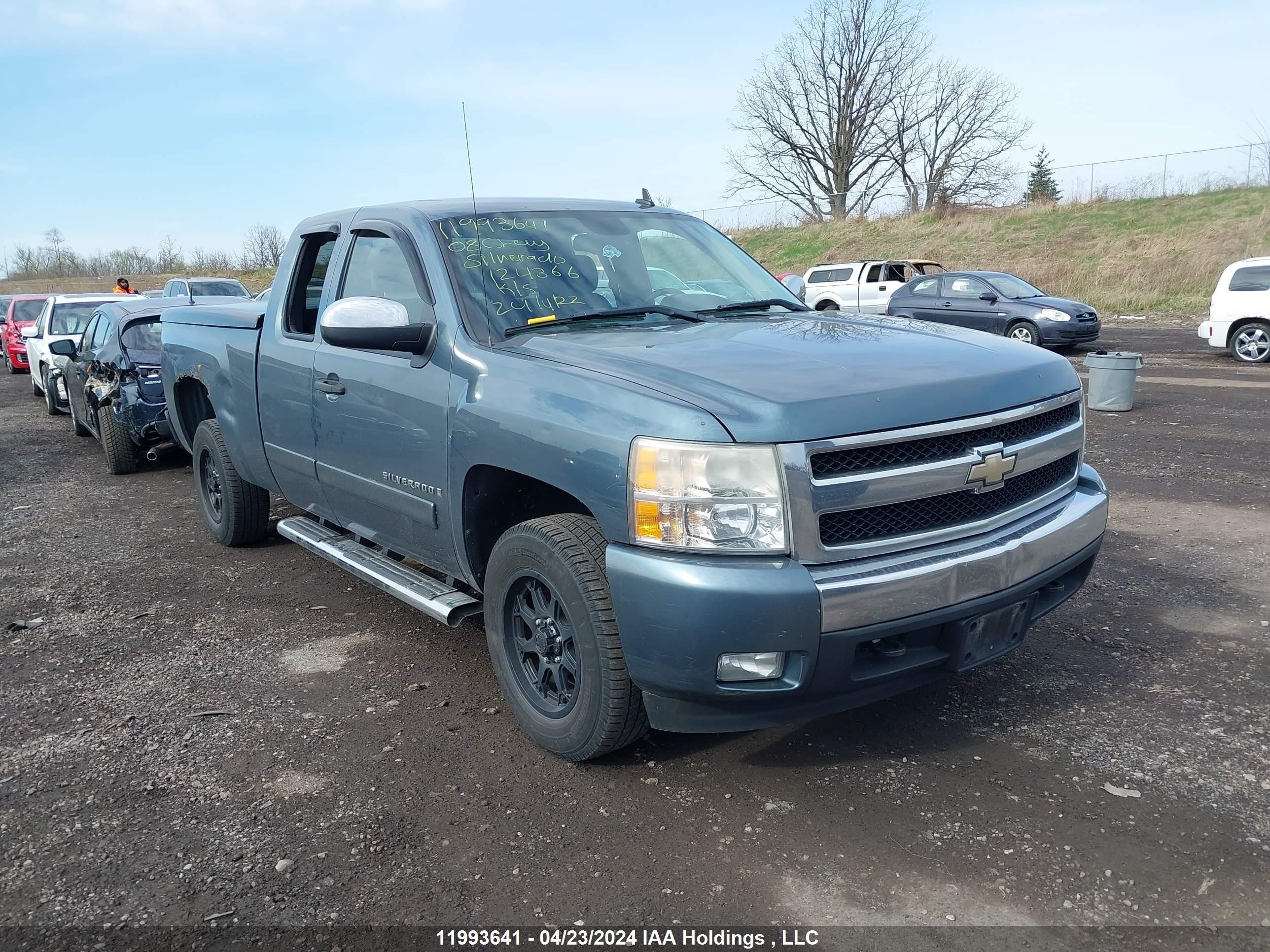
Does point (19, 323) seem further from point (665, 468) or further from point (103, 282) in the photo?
A: point (103, 282)

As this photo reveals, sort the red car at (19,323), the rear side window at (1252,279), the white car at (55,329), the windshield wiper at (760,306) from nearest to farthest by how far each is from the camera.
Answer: the windshield wiper at (760,306)
the white car at (55,329)
the rear side window at (1252,279)
the red car at (19,323)

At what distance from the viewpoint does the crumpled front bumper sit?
8.82 feet

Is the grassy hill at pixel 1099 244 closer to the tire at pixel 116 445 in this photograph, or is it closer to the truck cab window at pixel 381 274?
the tire at pixel 116 445

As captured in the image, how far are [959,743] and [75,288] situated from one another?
65789mm

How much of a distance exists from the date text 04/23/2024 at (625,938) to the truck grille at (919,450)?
1.05m

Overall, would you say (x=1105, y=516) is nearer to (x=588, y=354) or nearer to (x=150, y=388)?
(x=588, y=354)

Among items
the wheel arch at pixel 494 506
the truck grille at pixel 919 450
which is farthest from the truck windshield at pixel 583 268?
the truck grille at pixel 919 450

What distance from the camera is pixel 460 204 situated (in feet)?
14.1

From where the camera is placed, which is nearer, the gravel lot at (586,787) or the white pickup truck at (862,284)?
the gravel lot at (586,787)

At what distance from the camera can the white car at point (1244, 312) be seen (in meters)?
14.9

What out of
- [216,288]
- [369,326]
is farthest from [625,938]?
[216,288]

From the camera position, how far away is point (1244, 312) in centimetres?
1509

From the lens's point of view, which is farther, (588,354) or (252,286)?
(252,286)

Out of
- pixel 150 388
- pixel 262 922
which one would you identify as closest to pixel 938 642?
pixel 262 922
